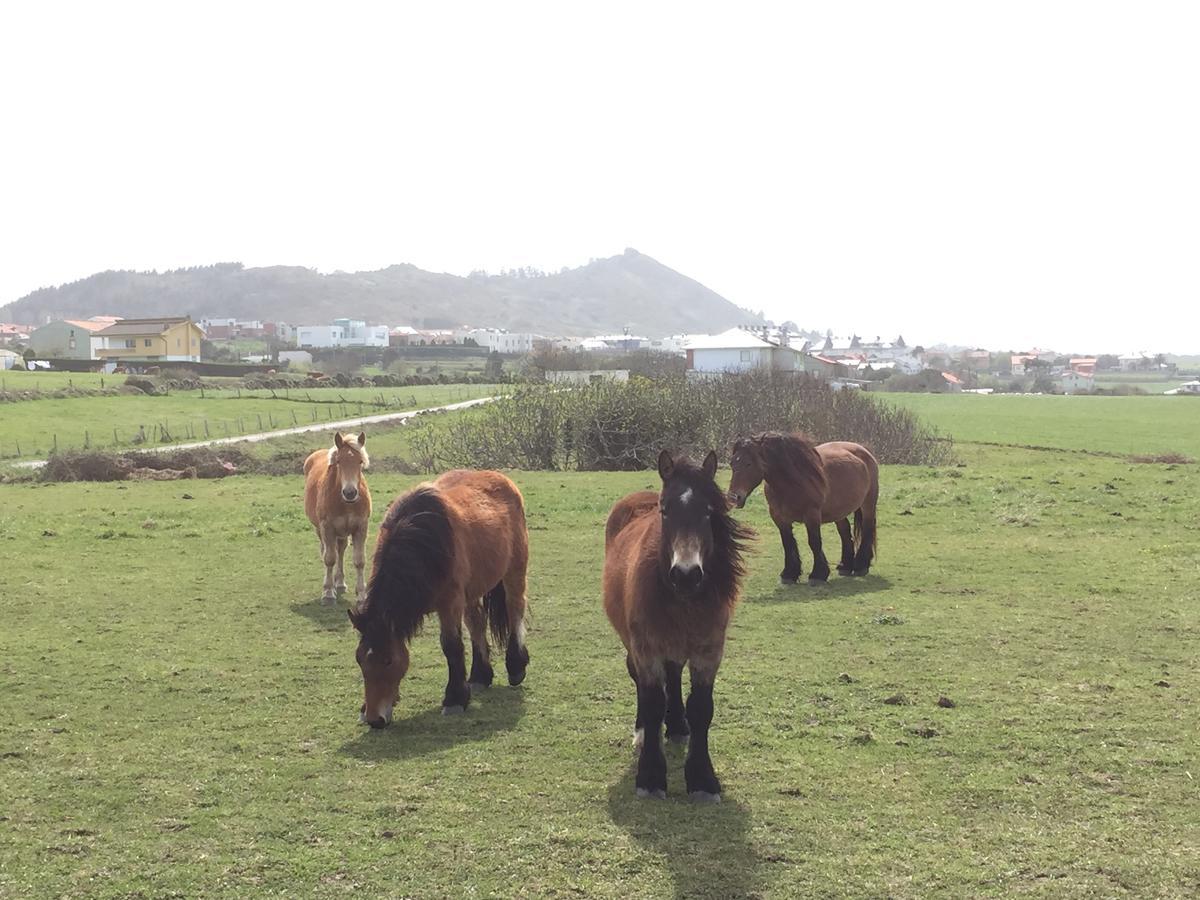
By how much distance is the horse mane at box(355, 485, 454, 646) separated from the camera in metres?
7.10

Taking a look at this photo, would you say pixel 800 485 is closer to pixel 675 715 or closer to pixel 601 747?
pixel 675 715

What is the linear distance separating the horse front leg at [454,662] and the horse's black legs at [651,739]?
194 centimetres

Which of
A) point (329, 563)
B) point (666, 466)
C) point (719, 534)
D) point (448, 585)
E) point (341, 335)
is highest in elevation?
point (341, 335)

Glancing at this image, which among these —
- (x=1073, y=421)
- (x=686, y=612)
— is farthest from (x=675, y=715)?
(x=1073, y=421)

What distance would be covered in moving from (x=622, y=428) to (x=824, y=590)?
18.9 metres

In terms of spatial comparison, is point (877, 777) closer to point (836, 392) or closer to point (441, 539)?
point (441, 539)

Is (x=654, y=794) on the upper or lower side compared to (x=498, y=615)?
lower

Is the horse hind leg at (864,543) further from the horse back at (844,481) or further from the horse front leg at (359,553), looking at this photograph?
the horse front leg at (359,553)

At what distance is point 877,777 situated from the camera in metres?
6.10

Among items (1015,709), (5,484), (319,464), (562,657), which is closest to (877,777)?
(1015,709)

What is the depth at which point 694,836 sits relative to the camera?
534 cm

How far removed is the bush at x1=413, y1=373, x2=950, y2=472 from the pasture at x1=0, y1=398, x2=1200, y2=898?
685 inches

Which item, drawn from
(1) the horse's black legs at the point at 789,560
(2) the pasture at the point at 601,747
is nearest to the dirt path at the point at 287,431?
(2) the pasture at the point at 601,747

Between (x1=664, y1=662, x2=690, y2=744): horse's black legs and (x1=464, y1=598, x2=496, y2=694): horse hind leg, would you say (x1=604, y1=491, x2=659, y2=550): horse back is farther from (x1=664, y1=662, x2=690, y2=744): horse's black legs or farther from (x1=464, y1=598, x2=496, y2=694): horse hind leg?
(x1=464, y1=598, x2=496, y2=694): horse hind leg
